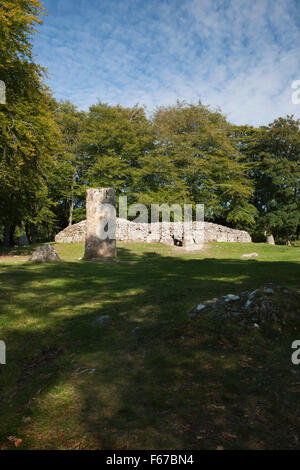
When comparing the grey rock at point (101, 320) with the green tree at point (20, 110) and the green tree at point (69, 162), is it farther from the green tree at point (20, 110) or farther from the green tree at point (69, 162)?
the green tree at point (69, 162)

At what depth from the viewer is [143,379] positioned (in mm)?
3850

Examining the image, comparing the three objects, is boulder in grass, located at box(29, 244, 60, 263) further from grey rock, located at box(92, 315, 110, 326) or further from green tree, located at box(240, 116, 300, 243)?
green tree, located at box(240, 116, 300, 243)

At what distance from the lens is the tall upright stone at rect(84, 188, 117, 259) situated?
16781 mm

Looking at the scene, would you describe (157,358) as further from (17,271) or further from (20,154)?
(20,154)

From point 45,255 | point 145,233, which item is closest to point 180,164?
point 145,233

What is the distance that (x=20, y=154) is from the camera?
1619cm

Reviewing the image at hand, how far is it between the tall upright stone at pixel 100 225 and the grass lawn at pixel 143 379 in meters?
9.75

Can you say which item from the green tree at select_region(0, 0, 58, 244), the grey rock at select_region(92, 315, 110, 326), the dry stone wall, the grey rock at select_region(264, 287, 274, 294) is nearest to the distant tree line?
the dry stone wall

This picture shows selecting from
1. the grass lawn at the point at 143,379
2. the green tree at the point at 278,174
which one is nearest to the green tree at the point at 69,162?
the green tree at the point at 278,174

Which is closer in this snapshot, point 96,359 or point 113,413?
point 113,413

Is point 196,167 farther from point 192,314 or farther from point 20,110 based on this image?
point 192,314

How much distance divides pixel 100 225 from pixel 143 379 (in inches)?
529
